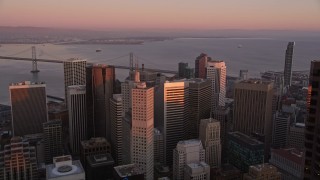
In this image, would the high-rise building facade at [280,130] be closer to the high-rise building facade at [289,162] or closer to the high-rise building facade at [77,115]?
the high-rise building facade at [289,162]

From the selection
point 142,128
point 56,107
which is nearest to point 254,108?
point 142,128

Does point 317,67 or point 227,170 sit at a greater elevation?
point 317,67

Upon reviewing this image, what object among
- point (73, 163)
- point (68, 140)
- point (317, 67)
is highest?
point (317, 67)

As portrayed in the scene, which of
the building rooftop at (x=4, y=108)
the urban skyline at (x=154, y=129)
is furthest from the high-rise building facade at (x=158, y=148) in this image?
the building rooftop at (x=4, y=108)

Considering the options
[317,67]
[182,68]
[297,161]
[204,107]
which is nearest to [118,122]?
[204,107]

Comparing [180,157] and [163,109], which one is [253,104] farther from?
[180,157]

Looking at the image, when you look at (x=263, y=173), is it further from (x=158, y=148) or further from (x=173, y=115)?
(x=173, y=115)

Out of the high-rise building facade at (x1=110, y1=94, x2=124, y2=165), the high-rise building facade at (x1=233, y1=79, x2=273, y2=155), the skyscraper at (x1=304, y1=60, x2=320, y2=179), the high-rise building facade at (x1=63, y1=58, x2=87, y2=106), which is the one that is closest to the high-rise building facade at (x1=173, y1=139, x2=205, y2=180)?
the high-rise building facade at (x1=110, y1=94, x2=124, y2=165)

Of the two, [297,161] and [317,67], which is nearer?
[317,67]
